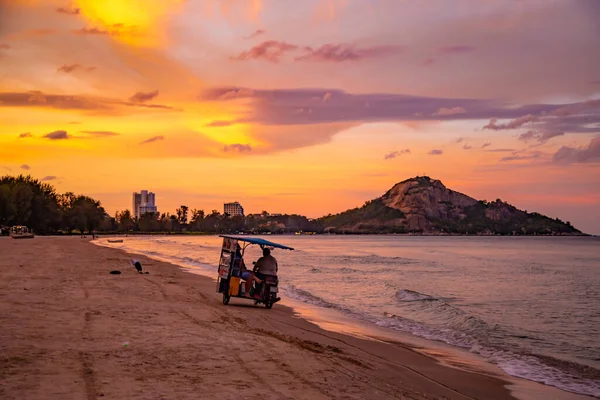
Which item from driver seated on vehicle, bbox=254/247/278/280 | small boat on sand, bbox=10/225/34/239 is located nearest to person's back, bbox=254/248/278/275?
driver seated on vehicle, bbox=254/247/278/280

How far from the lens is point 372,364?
38.1 ft

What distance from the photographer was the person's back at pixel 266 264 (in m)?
20.2

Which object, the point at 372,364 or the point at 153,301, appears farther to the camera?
the point at 153,301

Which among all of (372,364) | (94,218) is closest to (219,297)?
(372,364)

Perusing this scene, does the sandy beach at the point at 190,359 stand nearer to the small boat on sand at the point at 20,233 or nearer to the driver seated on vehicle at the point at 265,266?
the driver seated on vehicle at the point at 265,266

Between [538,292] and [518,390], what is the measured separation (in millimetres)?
24034

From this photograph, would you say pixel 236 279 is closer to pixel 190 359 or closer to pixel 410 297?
pixel 190 359

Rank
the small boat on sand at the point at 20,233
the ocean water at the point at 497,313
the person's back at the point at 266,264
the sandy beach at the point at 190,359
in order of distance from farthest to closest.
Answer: the small boat on sand at the point at 20,233, the person's back at the point at 266,264, the ocean water at the point at 497,313, the sandy beach at the point at 190,359

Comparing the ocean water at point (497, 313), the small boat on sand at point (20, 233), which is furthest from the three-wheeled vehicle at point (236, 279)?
the small boat on sand at point (20, 233)

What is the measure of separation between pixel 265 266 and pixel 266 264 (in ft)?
0.35

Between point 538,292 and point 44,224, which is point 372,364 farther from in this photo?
point 44,224

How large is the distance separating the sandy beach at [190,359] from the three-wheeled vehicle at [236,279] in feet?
8.36

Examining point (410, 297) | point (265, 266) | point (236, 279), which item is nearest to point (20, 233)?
point (410, 297)

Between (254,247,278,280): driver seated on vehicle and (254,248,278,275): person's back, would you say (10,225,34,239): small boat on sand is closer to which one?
(254,247,278,280): driver seated on vehicle
